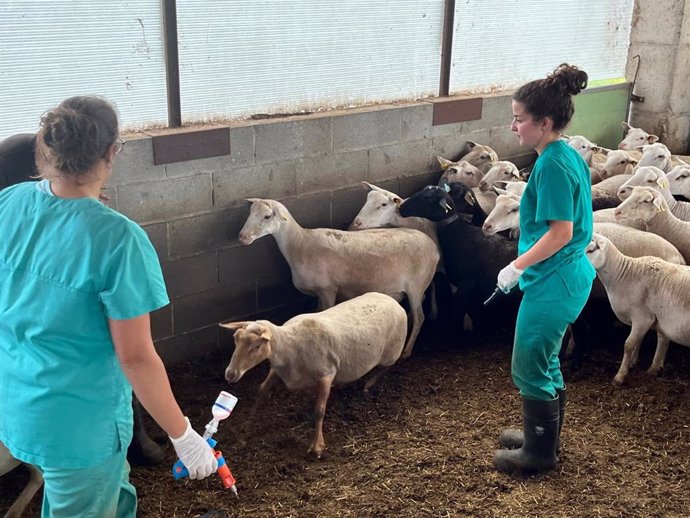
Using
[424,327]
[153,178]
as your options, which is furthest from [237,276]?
[424,327]

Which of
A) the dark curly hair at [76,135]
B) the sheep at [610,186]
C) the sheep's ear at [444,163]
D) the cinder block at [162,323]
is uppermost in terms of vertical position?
the dark curly hair at [76,135]

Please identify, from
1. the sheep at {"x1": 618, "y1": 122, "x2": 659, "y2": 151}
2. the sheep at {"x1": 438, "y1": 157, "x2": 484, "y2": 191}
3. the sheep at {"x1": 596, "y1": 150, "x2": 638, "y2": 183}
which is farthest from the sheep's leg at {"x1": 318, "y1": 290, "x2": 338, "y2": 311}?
the sheep at {"x1": 618, "y1": 122, "x2": 659, "y2": 151}

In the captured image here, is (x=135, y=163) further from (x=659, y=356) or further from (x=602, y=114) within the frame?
(x=602, y=114)

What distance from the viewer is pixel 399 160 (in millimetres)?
6660

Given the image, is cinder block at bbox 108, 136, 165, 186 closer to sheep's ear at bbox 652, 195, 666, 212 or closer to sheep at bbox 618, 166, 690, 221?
sheep's ear at bbox 652, 195, 666, 212

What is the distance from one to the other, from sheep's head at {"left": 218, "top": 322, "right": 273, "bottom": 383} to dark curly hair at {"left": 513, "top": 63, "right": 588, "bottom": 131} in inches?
74.3

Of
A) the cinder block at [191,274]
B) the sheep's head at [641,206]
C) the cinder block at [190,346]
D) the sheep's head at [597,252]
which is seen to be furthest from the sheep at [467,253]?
the cinder block at [190,346]

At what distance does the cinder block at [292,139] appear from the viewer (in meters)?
5.54

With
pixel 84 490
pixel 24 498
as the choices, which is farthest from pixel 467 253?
pixel 84 490

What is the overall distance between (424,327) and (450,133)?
2.00 meters

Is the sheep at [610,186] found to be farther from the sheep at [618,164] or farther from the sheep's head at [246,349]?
the sheep's head at [246,349]

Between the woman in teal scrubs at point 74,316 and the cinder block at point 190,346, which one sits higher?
the woman in teal scrubs at point 74,316

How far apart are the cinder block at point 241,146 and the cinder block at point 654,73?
20.0 feet

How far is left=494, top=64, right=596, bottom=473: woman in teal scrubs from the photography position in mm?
3432
